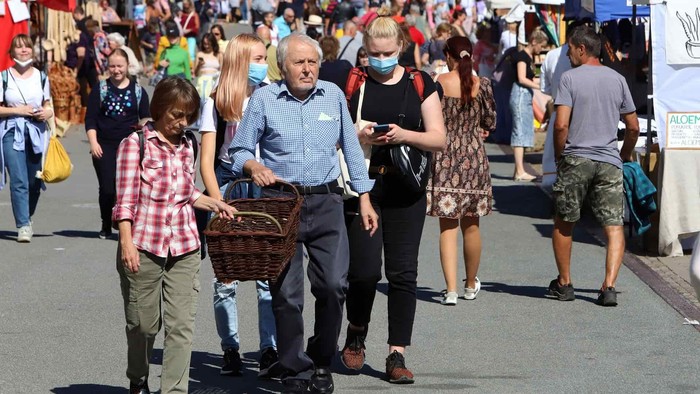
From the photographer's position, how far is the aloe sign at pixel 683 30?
1137 centimetres

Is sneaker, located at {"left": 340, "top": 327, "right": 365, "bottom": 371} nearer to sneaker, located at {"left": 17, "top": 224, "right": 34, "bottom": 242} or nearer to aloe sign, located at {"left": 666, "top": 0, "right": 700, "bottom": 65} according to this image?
aloe sign, located at {"left": 666, "top": 0, "right": 700, "bottom": 65}

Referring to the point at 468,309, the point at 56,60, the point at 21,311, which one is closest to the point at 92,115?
the point at 21,311

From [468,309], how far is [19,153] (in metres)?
5.04

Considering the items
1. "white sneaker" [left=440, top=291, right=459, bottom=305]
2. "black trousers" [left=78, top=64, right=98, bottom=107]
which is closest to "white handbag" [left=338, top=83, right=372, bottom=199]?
"white sneaker" [left=440, top=291, right=459, bottom=305]

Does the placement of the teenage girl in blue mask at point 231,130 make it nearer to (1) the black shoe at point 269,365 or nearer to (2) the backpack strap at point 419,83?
(1) the black shoe at point 269,365

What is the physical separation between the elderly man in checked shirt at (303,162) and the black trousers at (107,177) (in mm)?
5828

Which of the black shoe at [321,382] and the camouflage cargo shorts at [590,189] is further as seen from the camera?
the camouflage cargo shorts at [590,189]

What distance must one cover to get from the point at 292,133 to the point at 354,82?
756 millimetres

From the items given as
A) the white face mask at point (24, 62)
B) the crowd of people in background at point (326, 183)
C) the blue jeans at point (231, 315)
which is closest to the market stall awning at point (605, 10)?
the crowd of people in background at point (326, 183)

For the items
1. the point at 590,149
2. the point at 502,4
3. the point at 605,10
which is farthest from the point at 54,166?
the point at 502,4

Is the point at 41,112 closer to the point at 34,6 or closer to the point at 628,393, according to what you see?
the point at 628,393

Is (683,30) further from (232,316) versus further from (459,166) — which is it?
(232,316)

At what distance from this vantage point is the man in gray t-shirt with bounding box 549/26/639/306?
919cm

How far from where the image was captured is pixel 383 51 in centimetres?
674
